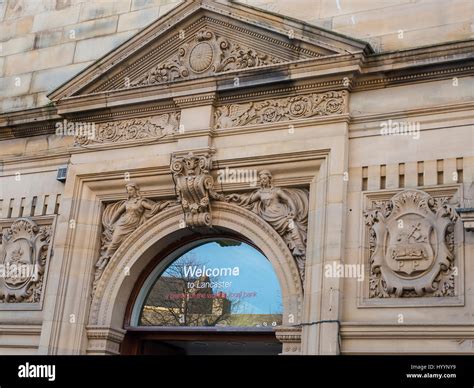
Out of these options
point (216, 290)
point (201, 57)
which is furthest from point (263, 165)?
point (201, 57)

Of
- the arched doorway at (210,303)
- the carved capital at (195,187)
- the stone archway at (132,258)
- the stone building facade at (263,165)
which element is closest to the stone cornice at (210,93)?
the stone building facade at (263,165)

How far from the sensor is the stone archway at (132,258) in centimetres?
948

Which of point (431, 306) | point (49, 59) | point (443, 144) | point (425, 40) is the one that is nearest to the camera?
point (431, 306)

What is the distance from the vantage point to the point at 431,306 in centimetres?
806

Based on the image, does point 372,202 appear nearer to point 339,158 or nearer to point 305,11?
point 339,158

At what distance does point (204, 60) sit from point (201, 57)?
79mm

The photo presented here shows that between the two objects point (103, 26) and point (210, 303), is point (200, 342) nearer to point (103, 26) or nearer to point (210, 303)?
point (210, 303)

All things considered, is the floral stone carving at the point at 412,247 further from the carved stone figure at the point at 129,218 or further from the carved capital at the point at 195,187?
the carved stone figure at the point at 129,218

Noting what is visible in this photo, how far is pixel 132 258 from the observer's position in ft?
33.0

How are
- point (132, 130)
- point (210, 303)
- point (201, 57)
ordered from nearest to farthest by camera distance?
point (210, 303), point (201, 57), point (132, 130)

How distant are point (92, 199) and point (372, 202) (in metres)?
3.90

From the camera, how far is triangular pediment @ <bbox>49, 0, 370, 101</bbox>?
9617mm


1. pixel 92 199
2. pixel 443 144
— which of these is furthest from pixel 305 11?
pixel 92 199
